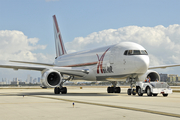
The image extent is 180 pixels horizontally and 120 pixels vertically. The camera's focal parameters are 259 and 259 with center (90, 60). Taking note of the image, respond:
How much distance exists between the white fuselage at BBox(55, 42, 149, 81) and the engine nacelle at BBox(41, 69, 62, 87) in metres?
3.27

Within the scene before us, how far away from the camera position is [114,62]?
21.6 meters

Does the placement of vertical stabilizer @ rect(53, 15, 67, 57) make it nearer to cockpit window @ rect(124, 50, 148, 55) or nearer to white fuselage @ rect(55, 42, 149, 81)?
white fuselage @ rect(55, 42, 149, 81)

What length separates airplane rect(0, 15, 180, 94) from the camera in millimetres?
20375

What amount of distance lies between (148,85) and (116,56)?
3.54m

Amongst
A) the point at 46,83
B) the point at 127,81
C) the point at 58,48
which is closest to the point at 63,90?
the point at 46,83

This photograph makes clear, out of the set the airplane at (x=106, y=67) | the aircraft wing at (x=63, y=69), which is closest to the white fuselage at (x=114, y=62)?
the airplane at (x=106, y=67)

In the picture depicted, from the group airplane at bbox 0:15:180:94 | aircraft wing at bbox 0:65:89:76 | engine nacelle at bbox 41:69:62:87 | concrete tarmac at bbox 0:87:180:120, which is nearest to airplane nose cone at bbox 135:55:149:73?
airplane at bbox 0:15:180:94

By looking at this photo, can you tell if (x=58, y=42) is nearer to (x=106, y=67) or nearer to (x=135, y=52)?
(x=106, y=67)

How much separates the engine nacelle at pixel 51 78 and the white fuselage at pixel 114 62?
327 cm

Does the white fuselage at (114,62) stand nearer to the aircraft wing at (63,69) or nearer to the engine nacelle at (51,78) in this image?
the aircraft wing at (63,69)

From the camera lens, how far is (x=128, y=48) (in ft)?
68.7

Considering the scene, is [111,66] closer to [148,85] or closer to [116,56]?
[116,56]

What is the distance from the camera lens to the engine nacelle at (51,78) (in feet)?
73.6

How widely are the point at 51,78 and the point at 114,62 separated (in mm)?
6452
